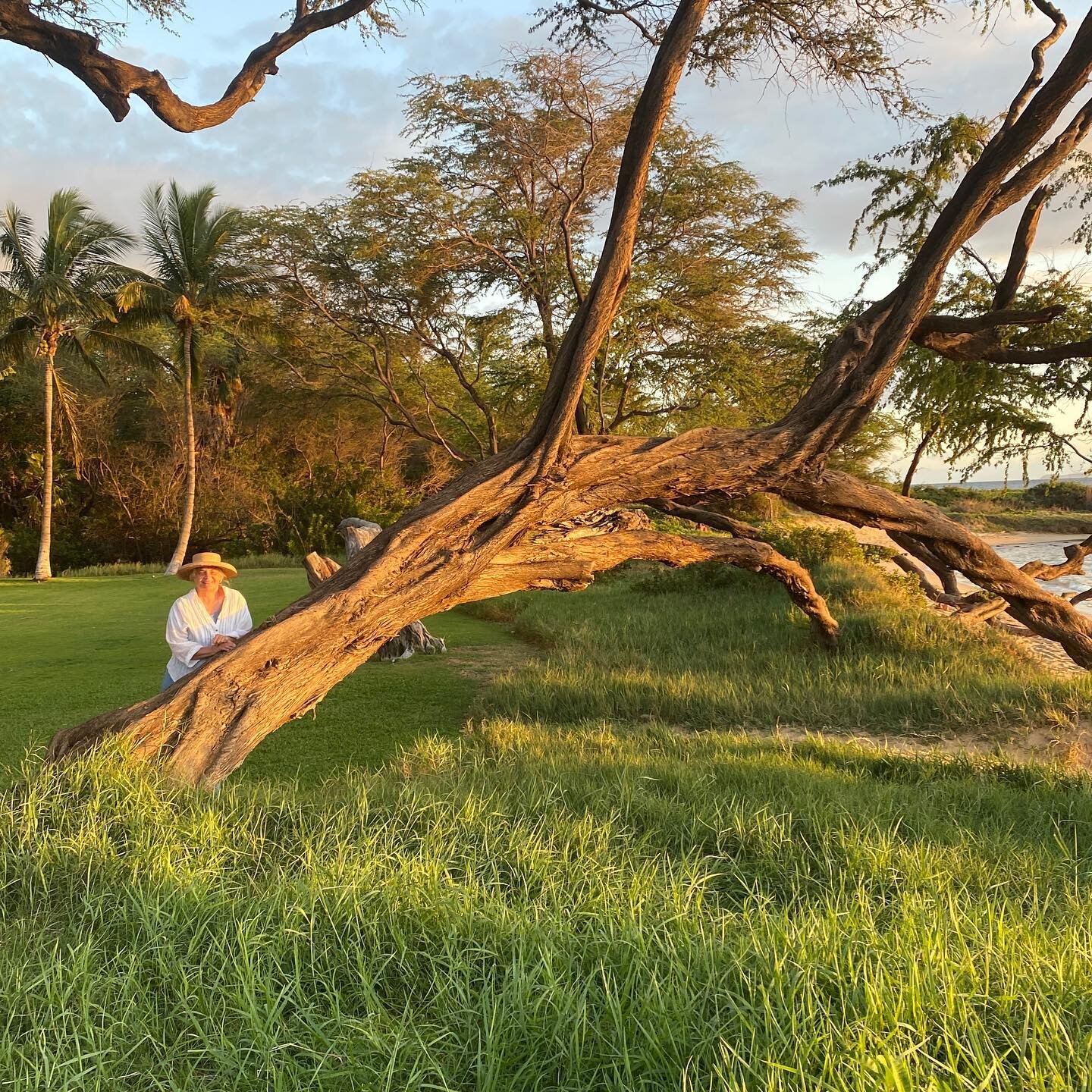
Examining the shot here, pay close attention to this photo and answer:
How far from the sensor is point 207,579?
464 centimetres

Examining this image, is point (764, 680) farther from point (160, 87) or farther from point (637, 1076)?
point (160, 87)

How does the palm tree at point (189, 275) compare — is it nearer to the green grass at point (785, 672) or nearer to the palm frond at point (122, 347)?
the palm frond at point (122, 347)

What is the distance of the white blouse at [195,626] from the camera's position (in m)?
4.41

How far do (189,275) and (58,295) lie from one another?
3.28 metres

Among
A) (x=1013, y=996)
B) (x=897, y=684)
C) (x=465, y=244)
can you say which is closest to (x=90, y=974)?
(x=1013, y=996)

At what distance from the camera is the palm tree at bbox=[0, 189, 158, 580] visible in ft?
63.6

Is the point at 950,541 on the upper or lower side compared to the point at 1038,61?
lower

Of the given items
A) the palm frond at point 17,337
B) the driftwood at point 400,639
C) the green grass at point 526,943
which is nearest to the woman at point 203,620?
the green grass at point 526,943

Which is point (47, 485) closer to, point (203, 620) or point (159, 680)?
point (159, 680)

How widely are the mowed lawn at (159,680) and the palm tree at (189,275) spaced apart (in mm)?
9185

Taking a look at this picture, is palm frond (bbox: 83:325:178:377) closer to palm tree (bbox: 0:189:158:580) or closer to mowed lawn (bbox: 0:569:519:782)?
palm tree (bbox: 0:189:158:580)

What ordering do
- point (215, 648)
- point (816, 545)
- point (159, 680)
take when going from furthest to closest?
1. point (816, 545)
2. point (159, 680)
3. point (215, 648)

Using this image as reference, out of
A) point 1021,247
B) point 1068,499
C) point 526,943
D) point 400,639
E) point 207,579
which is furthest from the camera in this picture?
point 1068,499

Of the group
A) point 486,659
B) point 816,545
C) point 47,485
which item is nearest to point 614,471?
point 486,659
